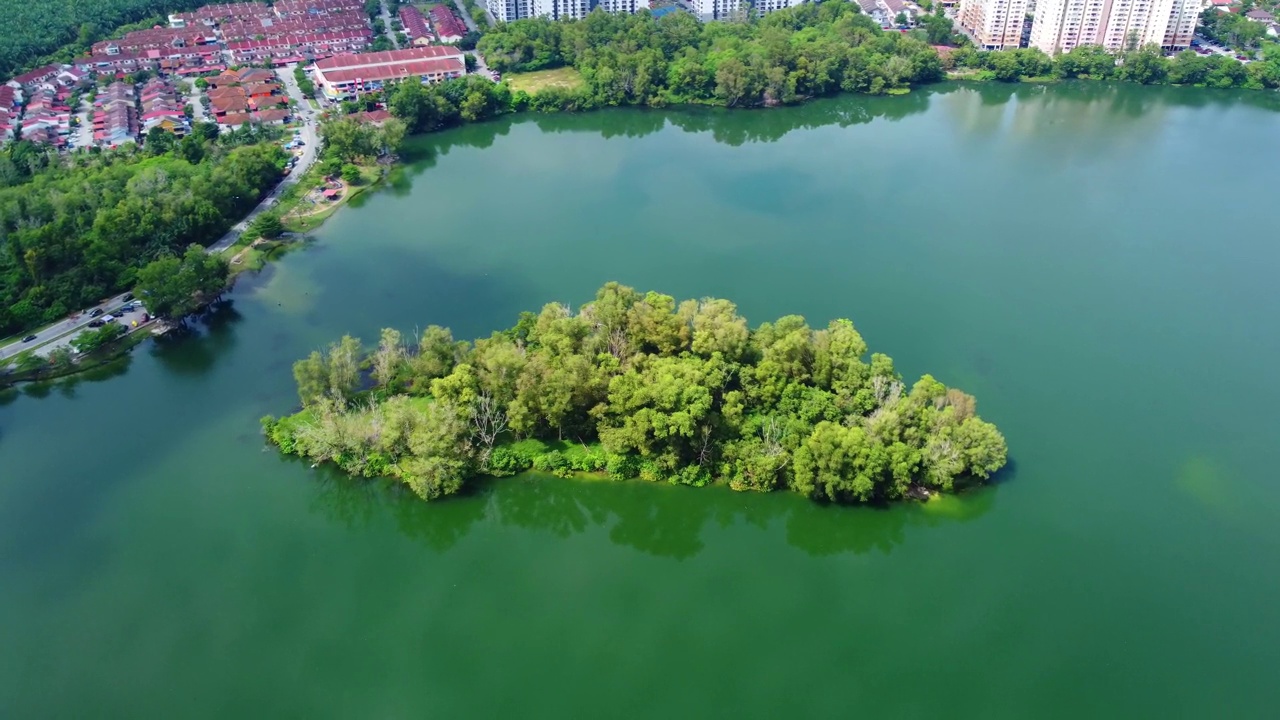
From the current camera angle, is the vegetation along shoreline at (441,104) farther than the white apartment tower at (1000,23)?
No

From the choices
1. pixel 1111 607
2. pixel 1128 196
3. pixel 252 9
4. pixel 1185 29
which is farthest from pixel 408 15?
pixel 1111 607

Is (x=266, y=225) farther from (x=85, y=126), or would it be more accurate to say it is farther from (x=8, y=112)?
(x=8, y=112)

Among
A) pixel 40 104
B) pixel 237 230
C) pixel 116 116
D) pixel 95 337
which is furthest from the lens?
pixel 40 104

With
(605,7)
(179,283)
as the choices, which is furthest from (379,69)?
(179,283)

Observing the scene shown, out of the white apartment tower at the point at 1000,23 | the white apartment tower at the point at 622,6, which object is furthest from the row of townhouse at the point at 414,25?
the white apartment tower at the point at 1000,23

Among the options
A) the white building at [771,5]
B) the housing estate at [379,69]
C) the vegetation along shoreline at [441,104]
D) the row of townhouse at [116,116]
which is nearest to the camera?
the vegetation along shoreline at [441,104]

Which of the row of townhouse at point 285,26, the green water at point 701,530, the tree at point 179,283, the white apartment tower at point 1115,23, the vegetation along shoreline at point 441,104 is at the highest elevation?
the row of townhouse at point 285,26

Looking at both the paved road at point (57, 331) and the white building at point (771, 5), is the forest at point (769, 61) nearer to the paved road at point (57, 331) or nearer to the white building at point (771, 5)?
the white building at point (771, 5)
